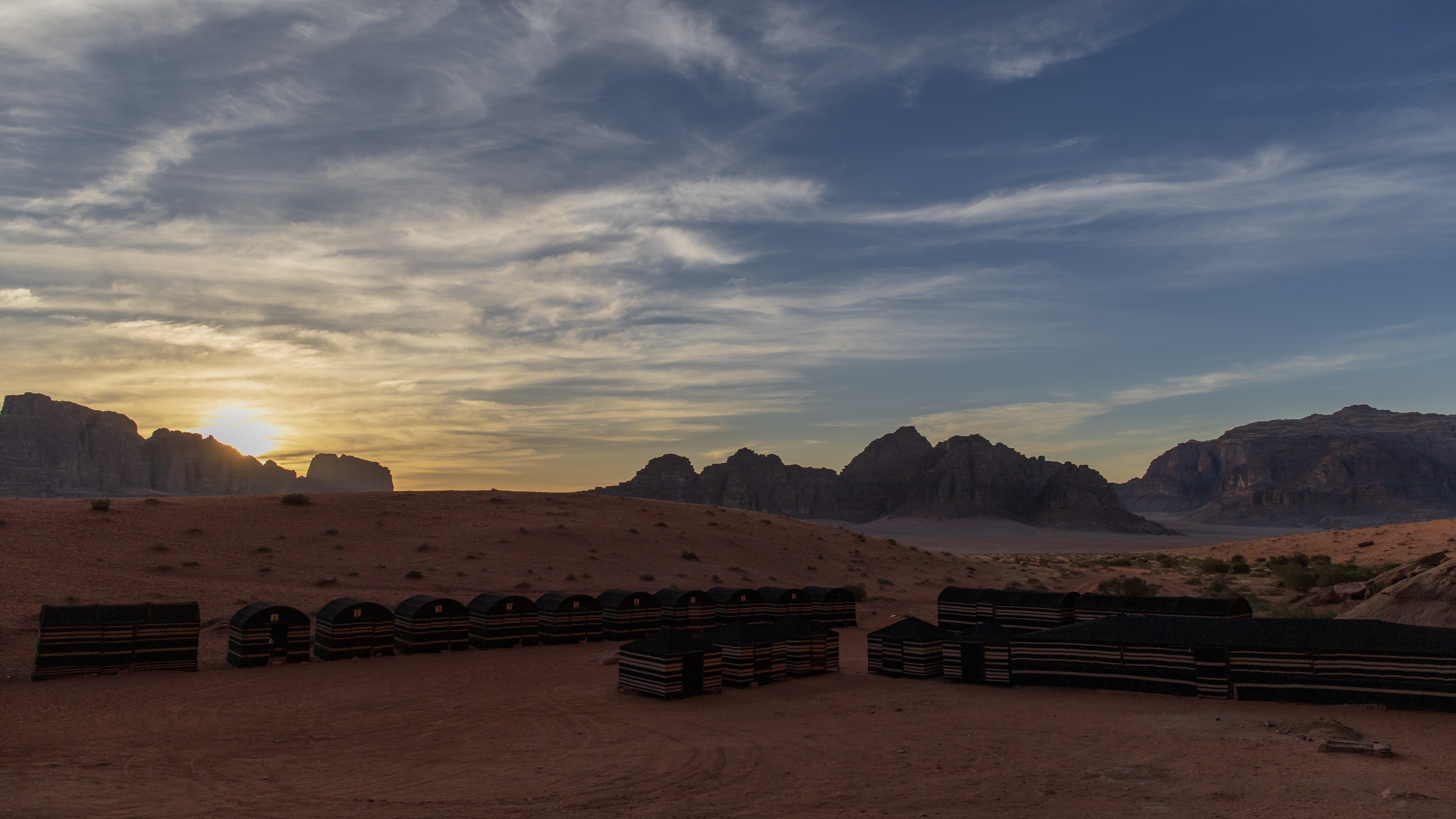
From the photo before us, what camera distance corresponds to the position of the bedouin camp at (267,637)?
2395 centimetres

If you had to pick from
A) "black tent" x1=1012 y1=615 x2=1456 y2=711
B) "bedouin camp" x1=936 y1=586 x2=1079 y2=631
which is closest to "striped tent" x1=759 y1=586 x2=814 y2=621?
"bedouin camp" x1=936 y1=586 x2=1079 y2=631

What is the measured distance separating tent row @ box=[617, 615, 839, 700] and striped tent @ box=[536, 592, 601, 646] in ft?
20.0

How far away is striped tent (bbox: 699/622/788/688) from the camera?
21.7m

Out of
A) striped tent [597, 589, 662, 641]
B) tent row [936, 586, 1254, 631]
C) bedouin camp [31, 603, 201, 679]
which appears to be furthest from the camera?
striped tent [597, 589, 662, 641]

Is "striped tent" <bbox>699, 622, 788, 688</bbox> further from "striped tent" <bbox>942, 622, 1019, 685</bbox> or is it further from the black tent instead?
the black tent

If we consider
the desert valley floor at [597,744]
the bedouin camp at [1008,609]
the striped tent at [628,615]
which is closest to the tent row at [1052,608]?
the bedouin camp at [1008,609]

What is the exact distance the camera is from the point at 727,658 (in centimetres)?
2186

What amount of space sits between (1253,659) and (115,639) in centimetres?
2963

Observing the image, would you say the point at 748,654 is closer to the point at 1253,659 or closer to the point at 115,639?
the point at 1253,659

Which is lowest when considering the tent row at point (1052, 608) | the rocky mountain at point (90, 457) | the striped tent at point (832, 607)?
the striped tent at point (832, 607)

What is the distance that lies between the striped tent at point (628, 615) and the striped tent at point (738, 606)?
2637 millimetres

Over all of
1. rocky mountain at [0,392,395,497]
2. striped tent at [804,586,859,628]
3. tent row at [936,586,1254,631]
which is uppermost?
rocky mountain at [0,392,395,497]

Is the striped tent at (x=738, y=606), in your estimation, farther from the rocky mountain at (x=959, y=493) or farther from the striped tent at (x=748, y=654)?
the rocky mountain at (x=959, y=493)

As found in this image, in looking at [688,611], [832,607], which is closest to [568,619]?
[688,611]
